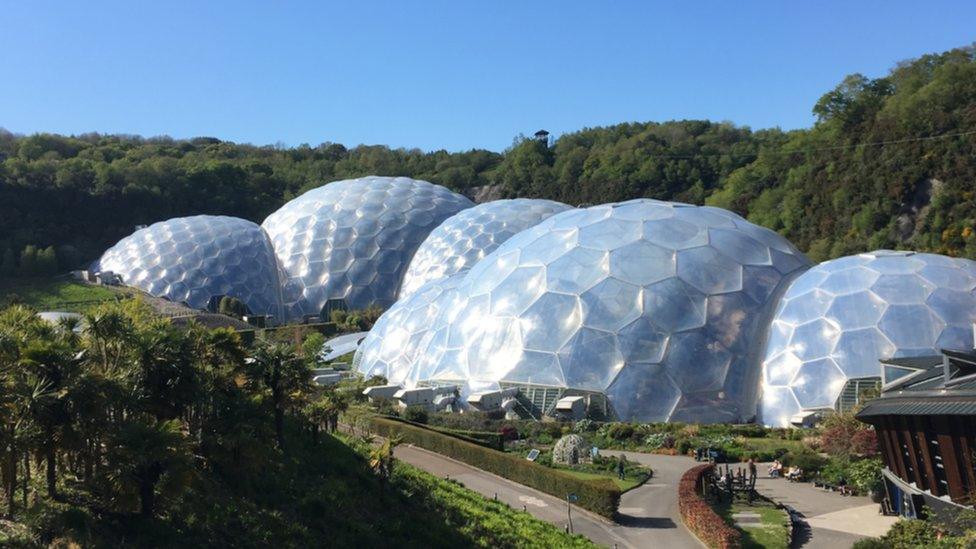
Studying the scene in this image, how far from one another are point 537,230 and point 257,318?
2485 cm

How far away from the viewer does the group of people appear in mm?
23669

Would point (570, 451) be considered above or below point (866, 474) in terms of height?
above

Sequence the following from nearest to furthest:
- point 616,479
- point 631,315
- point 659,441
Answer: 1. point 616,479
2. point 659,441
3. point 631,315

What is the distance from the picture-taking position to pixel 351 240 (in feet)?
198

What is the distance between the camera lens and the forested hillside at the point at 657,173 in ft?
175

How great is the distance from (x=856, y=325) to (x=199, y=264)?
43.0m

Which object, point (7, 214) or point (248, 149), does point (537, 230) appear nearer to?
point (7, 214)

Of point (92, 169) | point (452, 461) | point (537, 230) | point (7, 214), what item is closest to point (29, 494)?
point (452, 461)

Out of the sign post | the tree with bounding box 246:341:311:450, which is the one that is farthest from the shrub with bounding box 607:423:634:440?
the tree with bounding box 246:341:311:450

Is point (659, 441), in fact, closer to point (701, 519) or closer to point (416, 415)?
point (416, 415)

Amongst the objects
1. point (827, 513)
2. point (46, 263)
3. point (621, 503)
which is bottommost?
point (827, 513)

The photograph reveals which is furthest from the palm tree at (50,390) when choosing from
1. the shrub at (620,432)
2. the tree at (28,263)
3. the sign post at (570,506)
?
the tree at (28,263)

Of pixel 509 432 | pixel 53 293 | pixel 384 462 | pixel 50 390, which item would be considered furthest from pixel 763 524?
pixel 53 293

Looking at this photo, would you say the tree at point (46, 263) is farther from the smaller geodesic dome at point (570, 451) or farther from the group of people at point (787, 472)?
the group of people at point (787, 472)
